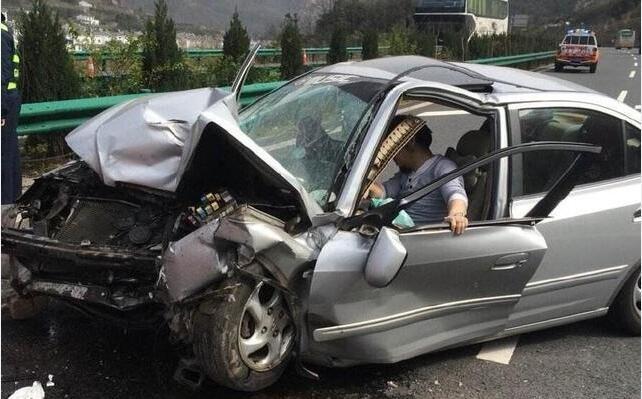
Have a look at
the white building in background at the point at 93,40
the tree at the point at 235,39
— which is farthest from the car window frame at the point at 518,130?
the tree at the point at 235,39

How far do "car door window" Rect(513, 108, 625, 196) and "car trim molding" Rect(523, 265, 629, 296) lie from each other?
0.50 m

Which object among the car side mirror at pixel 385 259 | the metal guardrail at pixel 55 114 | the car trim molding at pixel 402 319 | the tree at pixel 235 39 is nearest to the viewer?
the car side mirror at pixel 385 259

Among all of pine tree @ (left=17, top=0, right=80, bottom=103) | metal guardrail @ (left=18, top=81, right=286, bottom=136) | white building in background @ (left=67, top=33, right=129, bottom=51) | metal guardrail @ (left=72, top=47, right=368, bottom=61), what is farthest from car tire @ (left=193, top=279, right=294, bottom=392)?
white building in background @ (left=67, top=33, right=129, bottom=51)

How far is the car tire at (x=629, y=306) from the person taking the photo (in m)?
4.21

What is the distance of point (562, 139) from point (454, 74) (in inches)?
28.8

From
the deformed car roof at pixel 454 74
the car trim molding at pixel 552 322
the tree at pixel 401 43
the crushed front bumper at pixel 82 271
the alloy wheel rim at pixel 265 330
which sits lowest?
the car trim molding at pixel 552 322

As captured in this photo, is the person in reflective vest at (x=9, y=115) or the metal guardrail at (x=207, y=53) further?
the metal guardrail at (x=207, y=53)

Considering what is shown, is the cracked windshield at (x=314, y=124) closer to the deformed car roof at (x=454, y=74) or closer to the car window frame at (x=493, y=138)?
the deformed car roof at (x=454, y=74)

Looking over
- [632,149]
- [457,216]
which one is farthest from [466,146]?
[632,149]

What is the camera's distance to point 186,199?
3453 mm

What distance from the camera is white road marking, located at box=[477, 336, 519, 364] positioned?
13.0 ft

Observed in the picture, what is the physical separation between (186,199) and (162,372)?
873 mm

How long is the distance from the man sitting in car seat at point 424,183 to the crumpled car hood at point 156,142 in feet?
2.62

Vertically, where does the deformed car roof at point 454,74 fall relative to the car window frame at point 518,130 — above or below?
above
